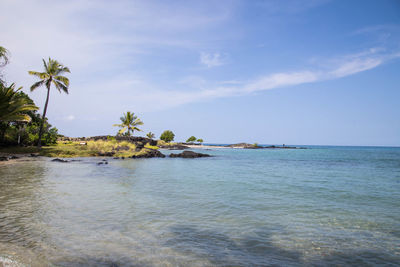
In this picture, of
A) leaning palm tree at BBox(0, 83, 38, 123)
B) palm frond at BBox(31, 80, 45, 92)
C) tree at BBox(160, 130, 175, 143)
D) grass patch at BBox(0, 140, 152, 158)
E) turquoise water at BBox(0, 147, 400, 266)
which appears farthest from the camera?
tree at BBox(160, 130, 175, 143)

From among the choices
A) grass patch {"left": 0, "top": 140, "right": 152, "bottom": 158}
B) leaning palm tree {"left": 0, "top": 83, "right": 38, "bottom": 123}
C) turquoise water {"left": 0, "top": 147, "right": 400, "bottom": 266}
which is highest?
leaning palm tree {"left": 0, "top": 83, "right": 38, "bottom": 123}

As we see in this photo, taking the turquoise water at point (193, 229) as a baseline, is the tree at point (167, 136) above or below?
above

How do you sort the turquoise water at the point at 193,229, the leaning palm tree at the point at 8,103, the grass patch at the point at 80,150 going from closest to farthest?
1. the turquoise water at the point at 193,229
2. the leaning palm tree at the point at 8,103
3. the grass patch at the point at 80,150

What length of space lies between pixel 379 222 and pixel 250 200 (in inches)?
167

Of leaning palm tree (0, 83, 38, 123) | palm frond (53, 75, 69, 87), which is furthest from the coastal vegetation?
palm frond (53, 75, 69, 87)

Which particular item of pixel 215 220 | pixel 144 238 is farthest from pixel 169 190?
pixel 144 238

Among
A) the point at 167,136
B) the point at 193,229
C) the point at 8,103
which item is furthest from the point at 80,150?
the point at 167,136

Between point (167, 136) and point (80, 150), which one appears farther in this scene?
point (167, 136)

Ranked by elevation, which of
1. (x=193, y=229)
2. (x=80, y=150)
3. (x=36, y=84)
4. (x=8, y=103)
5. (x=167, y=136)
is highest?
(x=36, y=84)

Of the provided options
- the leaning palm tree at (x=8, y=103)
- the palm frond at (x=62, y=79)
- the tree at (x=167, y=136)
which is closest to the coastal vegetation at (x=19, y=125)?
the leaning palm tree at (x=8, y=103)

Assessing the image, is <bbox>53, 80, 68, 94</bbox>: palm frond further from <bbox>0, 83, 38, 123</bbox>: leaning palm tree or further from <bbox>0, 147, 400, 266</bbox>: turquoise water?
<bbox>0, 147, 400, 266</bbox>: turquoise water

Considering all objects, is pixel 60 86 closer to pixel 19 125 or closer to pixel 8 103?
pixel 19 125

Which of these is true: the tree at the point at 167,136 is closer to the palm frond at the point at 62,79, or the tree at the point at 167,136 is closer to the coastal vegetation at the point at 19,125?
the coastal vegetation at the point at 19,125

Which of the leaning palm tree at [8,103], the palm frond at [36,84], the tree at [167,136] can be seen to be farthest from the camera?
the tree at [167,136]
